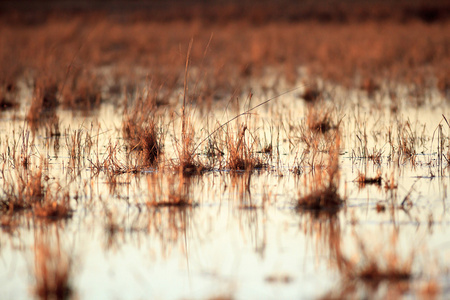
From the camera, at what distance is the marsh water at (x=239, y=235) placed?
11.9 feet

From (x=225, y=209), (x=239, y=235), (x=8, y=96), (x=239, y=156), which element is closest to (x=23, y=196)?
(x=225, y=209)

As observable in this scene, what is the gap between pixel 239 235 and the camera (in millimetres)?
4551

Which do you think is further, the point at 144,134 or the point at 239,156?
the point at 144,134

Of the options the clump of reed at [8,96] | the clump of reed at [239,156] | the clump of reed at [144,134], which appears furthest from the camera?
the clump of reed at [8,96]

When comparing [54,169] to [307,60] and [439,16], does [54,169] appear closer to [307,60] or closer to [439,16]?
[307,60]

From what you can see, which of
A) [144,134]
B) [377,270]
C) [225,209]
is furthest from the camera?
[144,134]

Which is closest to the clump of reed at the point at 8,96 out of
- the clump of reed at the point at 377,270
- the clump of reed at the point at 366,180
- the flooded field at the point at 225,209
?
the flooded field at the point at 225,209

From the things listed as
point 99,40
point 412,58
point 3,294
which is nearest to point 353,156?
point 3,294

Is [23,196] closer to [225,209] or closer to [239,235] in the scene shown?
[225,209]

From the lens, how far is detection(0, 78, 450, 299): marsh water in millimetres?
3635

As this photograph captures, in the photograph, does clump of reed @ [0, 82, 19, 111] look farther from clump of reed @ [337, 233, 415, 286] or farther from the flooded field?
clump of reed @ [337, 233, 415, 286]

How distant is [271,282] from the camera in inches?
Result: 146

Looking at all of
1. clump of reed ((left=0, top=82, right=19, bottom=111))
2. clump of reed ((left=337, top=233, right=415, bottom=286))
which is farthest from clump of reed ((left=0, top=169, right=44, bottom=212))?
clump of reed ((left=0, top=82, right=19, bottom=111))

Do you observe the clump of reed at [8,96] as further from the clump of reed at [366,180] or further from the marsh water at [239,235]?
the clump of reed at [366,180]
